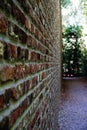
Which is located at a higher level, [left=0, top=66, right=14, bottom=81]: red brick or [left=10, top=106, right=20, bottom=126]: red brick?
[left=0, top=66, right=14, bottom=81]: red brick

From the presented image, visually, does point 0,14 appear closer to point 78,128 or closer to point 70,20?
point 78,128

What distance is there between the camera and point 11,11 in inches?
42.9

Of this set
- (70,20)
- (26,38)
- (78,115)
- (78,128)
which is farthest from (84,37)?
(26,38)

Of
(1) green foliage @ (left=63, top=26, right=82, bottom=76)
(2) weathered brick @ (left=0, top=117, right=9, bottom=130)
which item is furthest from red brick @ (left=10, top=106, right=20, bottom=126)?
(1) green foliage @ (left=63, top=26, right=82, bottom=76)

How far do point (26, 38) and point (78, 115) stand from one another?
6.41 meters

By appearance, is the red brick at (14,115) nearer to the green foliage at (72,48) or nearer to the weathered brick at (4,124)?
the weathered brick at (4,124)

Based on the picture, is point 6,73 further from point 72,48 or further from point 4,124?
point 72,48

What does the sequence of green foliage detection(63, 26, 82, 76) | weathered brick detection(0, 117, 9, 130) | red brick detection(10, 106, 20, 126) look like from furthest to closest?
1. green foliage detection(63, 26, 82, 76)
2. red brick detection(10, 106, 20, 126)
3. weathered brick detection(0, 117, 9, 130)

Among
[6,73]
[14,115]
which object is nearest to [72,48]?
[14,115]

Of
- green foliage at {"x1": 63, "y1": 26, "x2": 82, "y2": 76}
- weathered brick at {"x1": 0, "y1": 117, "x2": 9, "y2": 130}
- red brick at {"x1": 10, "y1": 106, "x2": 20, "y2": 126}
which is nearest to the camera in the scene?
weathered brick at {"x1": 0, "y1": 117, "x2": 9, "y2": 130}

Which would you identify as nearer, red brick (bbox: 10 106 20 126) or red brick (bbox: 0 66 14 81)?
red brick (bbox: 0 66 14 81)

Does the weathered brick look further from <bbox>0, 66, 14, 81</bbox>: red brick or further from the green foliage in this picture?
the green foliage

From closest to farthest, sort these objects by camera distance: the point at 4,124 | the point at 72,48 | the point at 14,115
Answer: the point at 4,124
the point at 14,115
the point at 72,48

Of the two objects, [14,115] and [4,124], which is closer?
[4,124]
